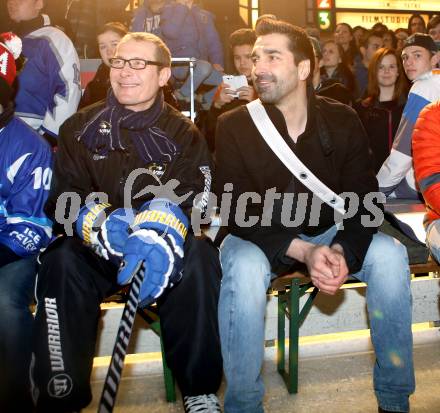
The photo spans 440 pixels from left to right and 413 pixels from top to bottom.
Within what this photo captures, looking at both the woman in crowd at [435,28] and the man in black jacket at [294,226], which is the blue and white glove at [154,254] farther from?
the woman in crowd at [435,28]

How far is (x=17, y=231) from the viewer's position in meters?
2.69

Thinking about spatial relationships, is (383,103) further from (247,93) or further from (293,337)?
(293,337)

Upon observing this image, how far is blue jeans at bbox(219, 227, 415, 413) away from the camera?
248 cm

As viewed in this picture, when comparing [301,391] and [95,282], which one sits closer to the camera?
[95,282]

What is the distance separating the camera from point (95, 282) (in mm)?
2508

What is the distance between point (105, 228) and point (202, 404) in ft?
2.85

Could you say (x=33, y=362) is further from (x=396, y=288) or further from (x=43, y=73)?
(x=43, y=73)

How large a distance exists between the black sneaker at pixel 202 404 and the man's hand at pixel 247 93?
9.32ft

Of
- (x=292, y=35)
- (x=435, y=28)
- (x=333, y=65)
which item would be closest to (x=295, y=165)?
(x=292, y=35)

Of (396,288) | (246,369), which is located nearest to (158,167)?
(246,369)

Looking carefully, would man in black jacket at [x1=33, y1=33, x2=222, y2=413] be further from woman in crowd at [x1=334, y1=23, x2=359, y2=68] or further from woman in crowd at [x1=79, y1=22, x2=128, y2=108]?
woman in crowd at [x1=334, y1=23, x2=359, y2=68]

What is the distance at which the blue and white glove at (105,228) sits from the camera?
2.49m

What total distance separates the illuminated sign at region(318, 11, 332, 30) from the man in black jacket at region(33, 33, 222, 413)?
14114 mm

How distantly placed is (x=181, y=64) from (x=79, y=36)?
183cm
